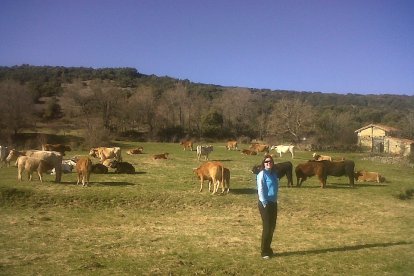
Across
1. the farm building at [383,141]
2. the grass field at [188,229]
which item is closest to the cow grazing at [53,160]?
the grass field at [188,229]

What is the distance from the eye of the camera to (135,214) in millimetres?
12766

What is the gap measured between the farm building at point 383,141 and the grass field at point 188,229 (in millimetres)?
31265

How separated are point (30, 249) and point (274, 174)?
5.22 meters

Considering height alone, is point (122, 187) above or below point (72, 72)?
below

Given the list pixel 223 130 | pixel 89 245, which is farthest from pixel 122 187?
pixel 223 130

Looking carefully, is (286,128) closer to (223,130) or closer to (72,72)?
(223,130)

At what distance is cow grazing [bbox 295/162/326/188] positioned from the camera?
61.6 feet

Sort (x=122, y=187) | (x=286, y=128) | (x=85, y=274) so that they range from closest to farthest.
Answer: (x=85, y=274) < (x=122, y=187) < (x=286, y=128)

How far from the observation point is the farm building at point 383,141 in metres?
47.3

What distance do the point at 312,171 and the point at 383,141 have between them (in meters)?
41.0

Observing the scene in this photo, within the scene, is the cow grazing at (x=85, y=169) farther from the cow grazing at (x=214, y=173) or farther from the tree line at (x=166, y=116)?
the tree line at (x=166, y=116)

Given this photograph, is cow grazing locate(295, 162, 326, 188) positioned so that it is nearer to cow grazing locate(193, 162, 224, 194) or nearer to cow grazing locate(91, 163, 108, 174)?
cow grazing locate(193, 162, 224, 194)

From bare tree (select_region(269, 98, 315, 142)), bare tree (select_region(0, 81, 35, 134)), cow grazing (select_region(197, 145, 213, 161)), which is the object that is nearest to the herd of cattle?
cow grazing (select_region(197, 145, 213, 161))

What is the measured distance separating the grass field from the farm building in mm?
31265
